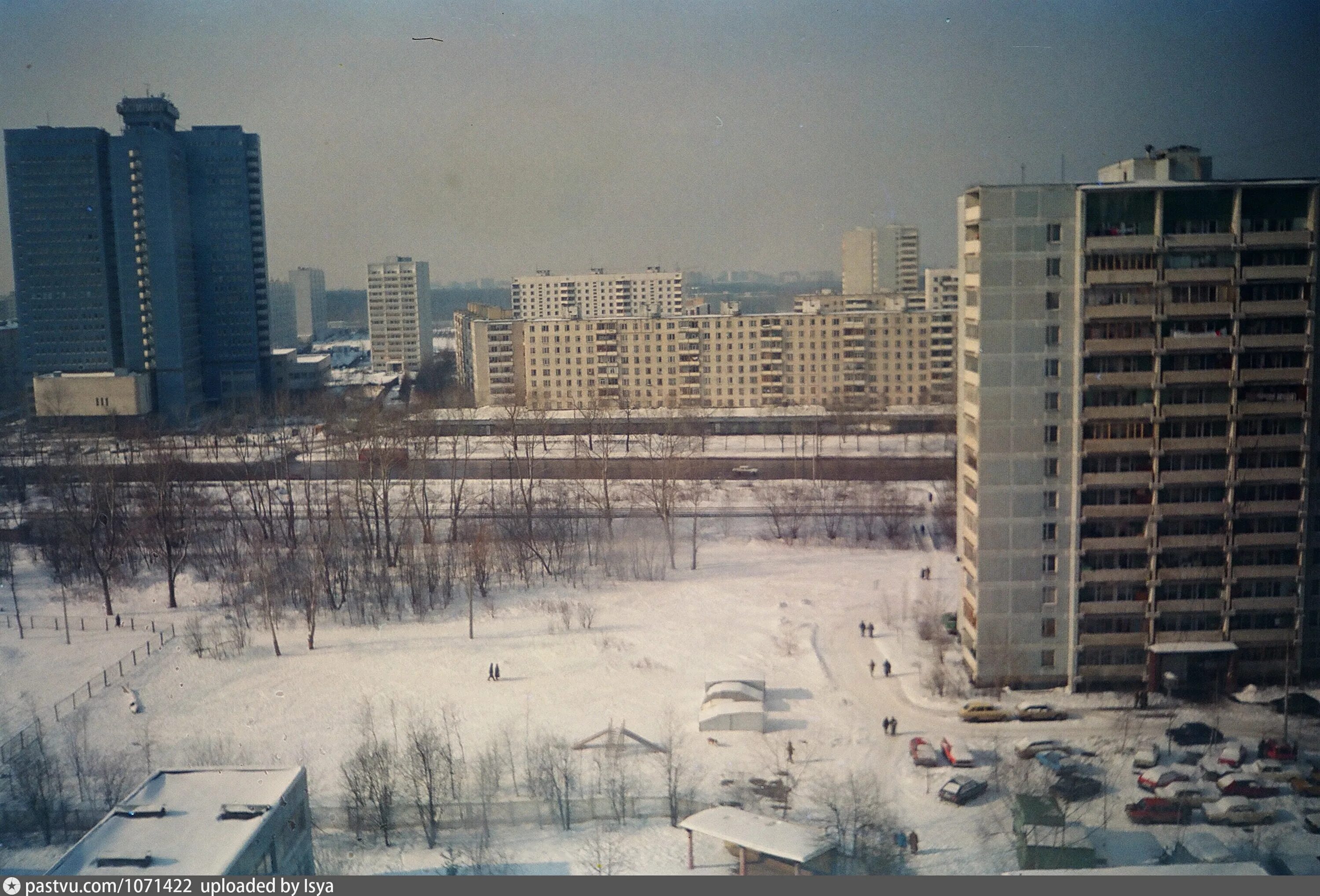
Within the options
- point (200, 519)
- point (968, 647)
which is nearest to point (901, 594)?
point (968, 647)

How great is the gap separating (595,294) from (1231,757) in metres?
15.1

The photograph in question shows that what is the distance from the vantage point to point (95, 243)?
14.7 m

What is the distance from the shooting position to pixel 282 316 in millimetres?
20219

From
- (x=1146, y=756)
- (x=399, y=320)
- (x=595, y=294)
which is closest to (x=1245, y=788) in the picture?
(x=1146, y=756)

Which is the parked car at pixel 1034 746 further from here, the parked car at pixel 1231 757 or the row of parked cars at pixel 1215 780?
the parked car at pixel 1231 757

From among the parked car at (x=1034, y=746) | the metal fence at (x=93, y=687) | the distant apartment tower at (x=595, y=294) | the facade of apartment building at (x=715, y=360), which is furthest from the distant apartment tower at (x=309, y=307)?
the parked car at (x=1034, y=746)

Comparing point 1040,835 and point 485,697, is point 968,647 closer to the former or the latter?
point 1040,835

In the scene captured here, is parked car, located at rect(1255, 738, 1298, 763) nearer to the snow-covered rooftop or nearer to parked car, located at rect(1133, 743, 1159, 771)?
parked car, located at rect(1133, 743, 1159, 771)

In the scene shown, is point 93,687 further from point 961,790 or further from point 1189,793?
point 1189,793

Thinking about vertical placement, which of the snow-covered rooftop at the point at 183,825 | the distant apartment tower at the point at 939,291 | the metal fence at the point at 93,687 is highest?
the distant apartment tower at the point at 939,291

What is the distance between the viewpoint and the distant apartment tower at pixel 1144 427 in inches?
220

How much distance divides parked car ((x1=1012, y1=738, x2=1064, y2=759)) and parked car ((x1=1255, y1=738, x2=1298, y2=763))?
2.77ft

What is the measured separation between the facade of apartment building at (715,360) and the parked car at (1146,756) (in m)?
9.86

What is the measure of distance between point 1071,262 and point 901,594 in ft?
8.57
